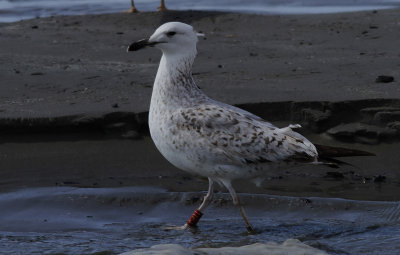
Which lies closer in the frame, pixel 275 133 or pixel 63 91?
pixel 275 133

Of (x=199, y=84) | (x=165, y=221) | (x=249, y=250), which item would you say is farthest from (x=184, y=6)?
(x=249, y=250)

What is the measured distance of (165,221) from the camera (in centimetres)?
634

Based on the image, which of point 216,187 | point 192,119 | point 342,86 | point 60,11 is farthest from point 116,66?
point 60,11

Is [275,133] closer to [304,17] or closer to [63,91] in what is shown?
[63,91]

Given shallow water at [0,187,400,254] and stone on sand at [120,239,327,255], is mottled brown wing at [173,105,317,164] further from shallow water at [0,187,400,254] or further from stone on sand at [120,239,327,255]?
stone on sand at [120,239,327,255]

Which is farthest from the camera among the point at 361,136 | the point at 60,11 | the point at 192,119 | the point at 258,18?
the point at 60,11

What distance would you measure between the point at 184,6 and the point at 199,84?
25.3 ft

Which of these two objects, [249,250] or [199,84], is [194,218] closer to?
[249,250]

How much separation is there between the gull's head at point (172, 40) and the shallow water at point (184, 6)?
338 inches

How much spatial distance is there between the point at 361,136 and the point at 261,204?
1.37 meters

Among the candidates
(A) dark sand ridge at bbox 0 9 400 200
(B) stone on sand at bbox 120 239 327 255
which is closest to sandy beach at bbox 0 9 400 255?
(A) dark sand ridge at bbox 0 9 400 200

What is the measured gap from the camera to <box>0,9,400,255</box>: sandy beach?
706cm

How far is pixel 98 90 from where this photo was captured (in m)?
8.70

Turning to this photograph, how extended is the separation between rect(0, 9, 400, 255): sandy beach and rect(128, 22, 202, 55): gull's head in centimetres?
111
